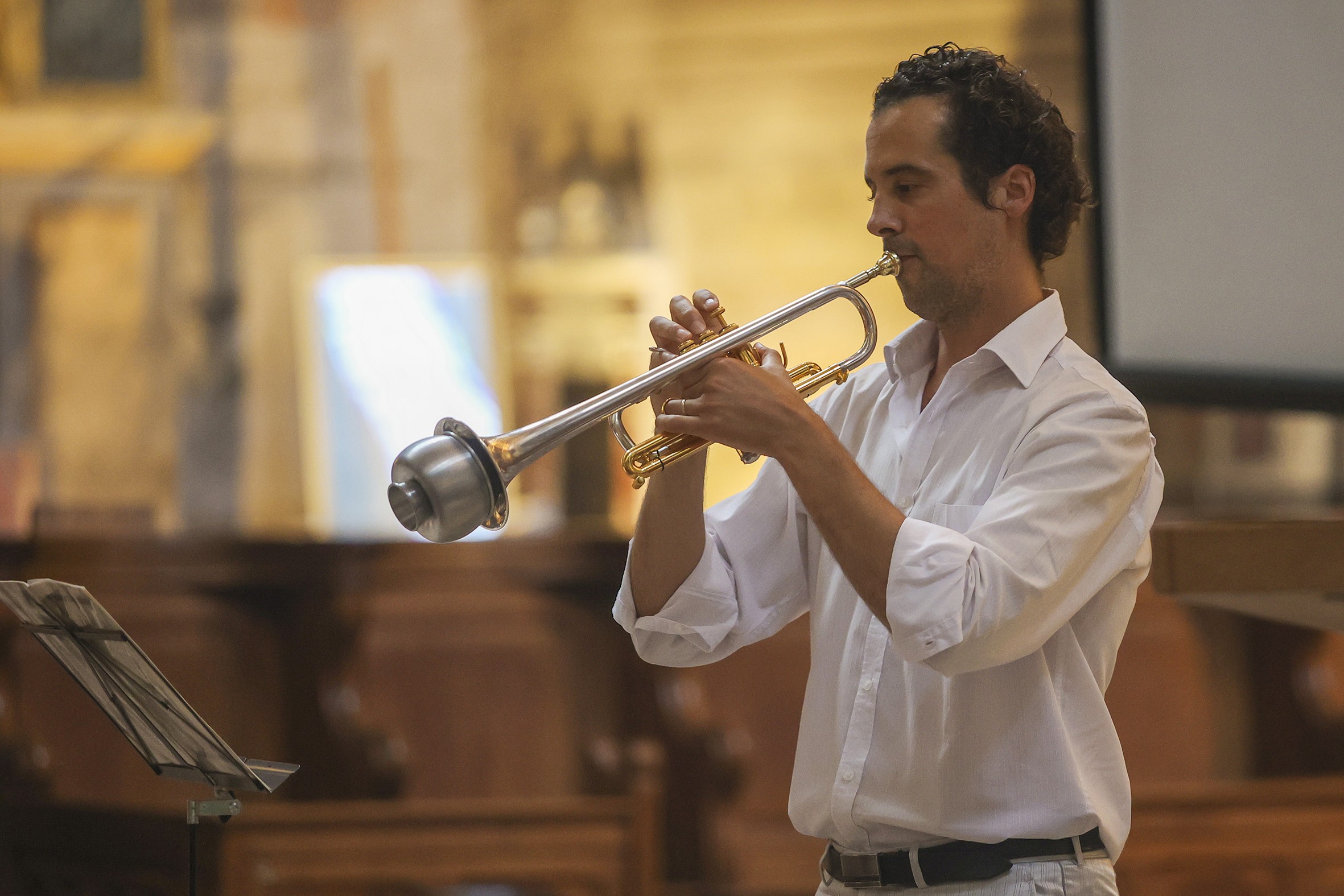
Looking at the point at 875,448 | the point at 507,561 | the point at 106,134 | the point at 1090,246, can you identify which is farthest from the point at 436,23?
the point at 875,448

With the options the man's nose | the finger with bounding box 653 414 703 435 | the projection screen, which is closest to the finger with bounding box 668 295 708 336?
the finger with bounding box 653 414 703 435

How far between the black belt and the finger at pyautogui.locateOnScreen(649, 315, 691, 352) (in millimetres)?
714

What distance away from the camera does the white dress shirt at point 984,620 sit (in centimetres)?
167

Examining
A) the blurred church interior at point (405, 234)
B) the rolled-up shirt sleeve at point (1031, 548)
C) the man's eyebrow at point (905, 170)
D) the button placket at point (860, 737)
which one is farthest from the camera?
the blurred church interior at point (405, 234)

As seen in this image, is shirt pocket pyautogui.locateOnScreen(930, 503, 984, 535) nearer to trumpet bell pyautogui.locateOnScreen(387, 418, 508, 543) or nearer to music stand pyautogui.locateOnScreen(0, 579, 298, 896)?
trumpet bell pyautogui.locateOnScreen(387, 418, 508, 543)

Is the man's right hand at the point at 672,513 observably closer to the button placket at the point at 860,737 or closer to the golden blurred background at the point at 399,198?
the button placket at the point at 860,737

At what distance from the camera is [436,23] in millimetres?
5703

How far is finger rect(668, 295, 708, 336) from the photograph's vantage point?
193cm

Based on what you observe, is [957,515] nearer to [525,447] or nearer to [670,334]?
[670,334]

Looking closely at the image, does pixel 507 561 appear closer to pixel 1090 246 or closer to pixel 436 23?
pixel 1090 246

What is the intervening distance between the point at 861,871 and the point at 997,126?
1.00 meters

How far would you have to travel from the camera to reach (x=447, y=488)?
1.72 metres

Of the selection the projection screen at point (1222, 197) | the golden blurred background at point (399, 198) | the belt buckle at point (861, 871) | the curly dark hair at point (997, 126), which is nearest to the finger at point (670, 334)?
the curly dark hair at point (997, 126)

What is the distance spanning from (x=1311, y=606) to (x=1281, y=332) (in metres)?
0.99
